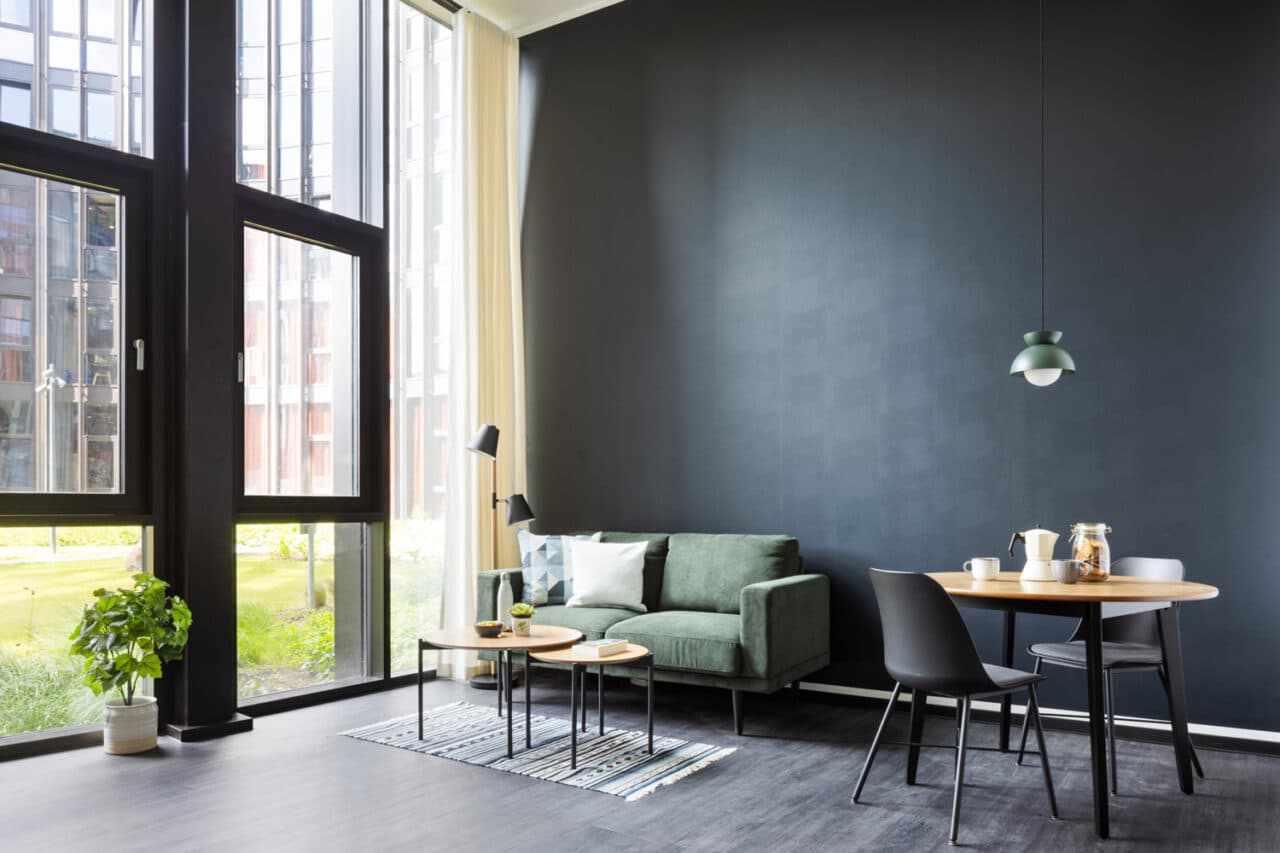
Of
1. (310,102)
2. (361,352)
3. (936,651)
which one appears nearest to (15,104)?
(310,102)

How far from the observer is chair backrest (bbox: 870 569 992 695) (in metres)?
3.03

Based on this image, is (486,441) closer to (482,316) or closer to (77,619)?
(482,316)

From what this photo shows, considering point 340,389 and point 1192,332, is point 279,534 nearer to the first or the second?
point 340,389

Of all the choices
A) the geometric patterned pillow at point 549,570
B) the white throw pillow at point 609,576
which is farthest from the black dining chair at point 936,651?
the geometric patterned pillow at point 549,570

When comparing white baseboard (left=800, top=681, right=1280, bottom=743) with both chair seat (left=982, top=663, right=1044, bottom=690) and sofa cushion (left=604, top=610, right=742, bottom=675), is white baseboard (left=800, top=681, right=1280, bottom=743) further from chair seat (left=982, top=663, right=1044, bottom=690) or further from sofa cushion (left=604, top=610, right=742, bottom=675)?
chair seat (left=982, top=663, right=1044, bottom=690)

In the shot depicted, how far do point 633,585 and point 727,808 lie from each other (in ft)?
6.13

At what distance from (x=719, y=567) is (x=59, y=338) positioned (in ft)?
10.4

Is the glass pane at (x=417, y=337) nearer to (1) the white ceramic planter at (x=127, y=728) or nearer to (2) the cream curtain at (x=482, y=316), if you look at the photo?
(2) the cream curtain at (x=482, y=316)

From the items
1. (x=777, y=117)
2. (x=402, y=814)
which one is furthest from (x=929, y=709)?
(x=777, y=117)

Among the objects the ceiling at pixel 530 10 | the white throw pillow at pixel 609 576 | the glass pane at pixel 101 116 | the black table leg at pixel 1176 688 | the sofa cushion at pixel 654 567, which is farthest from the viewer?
the ceiling at pixel 530 10

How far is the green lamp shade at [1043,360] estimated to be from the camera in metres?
3.74

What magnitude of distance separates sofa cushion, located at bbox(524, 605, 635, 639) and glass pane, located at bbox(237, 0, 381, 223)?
94.0 inches

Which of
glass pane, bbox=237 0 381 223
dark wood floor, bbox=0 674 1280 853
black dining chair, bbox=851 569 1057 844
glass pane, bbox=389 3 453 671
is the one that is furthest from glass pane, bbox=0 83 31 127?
black dining chair, bbox=851 569 1057 844

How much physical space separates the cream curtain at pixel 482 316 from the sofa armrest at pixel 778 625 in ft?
6.17
